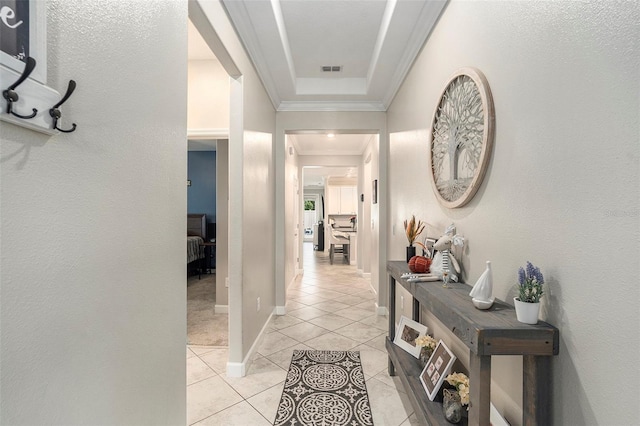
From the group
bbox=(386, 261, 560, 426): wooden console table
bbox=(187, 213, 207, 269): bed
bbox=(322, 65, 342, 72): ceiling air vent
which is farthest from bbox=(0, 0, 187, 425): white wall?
bbox=(187, 213, 207, 269): bed

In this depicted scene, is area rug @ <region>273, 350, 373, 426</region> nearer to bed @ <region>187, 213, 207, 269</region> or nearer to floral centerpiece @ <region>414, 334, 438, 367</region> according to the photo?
floral centerpiece @ <region>414, 334, 438, 367</region>

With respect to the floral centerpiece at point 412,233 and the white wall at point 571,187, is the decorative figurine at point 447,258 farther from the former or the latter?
the floral centerpiece at point 412,233

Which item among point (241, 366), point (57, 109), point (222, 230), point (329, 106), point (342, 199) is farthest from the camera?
point (342, 199)

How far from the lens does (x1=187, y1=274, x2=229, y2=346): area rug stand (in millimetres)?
2865

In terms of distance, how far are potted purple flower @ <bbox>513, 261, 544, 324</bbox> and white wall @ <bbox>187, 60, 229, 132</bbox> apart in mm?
2839

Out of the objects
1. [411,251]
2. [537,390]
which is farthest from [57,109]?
[411,251]

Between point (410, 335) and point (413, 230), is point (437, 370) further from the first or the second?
point (413, 230)

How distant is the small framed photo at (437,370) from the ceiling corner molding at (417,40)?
6.53 ft

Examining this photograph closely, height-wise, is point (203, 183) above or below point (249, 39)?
below

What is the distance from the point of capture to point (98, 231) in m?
0.81

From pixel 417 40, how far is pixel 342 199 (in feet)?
21.9

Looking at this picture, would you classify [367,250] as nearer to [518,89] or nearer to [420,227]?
[420,227]

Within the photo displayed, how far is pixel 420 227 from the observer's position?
7.14 ft

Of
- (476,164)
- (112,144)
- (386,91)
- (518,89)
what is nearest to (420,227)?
(476,164)
